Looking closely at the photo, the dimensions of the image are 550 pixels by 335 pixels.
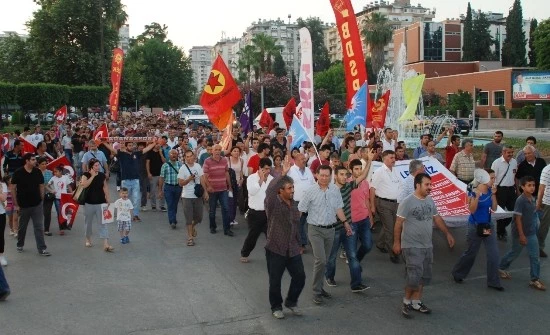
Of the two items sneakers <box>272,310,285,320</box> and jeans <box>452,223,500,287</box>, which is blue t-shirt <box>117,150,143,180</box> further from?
jeans <box>452,223,500,287</box>

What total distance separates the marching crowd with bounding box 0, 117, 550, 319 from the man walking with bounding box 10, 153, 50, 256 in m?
0.02

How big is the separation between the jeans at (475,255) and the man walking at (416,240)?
4.05 feet

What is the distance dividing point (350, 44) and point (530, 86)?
46.7m

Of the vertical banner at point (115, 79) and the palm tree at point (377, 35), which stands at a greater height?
the palm tree at point (377, 35)

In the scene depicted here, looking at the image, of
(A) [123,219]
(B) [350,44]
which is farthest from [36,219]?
(B) [350,44]

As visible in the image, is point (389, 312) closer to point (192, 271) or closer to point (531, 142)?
point (192, 271)

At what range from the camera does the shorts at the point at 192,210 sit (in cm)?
995

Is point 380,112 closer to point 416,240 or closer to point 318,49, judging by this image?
point 416,240

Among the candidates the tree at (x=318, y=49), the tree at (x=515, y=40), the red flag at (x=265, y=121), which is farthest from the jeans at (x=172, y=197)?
the tree at (x=318, y=49)

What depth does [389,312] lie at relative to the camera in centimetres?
647

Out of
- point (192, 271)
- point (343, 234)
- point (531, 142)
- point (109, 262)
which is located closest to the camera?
point (343, 234)

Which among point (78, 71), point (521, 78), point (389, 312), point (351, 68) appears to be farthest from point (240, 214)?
point (521, 78)

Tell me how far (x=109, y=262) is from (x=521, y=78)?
173ft

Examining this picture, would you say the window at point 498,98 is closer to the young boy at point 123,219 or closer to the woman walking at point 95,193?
the young boy at point 123,219
